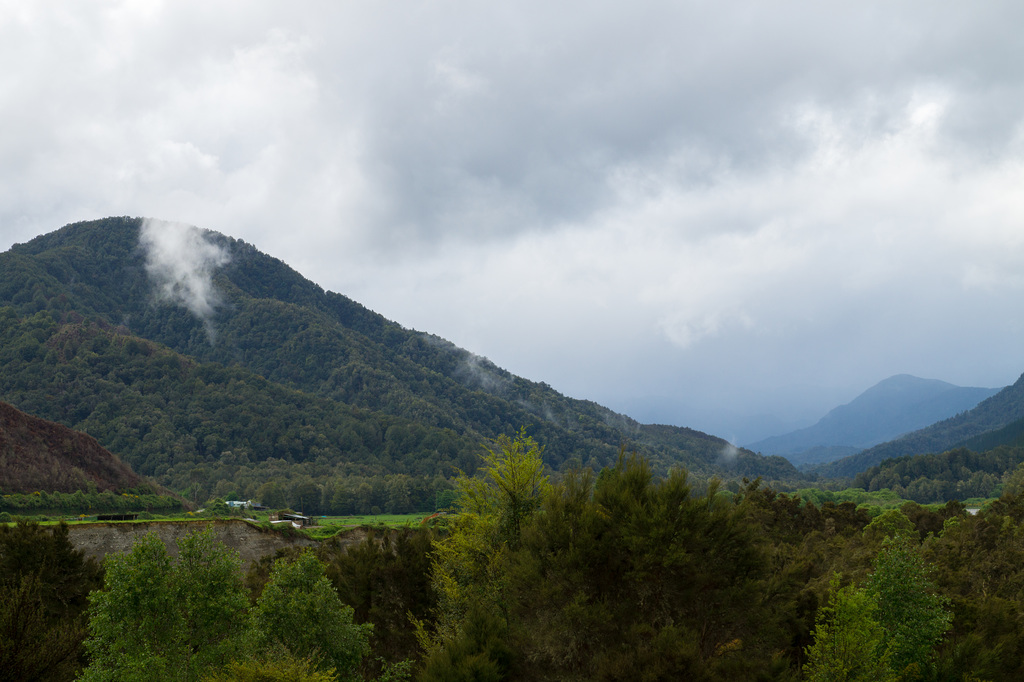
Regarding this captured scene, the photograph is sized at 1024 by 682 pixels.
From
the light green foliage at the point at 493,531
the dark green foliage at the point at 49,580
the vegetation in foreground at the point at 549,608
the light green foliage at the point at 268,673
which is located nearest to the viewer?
the light green foliage at the point at 268,673

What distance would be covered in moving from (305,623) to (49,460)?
→ 76.3 metres

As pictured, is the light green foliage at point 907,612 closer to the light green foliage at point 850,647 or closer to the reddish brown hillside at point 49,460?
the light green foliage at point 850,647

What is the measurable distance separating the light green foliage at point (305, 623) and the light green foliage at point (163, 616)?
1.48 meters

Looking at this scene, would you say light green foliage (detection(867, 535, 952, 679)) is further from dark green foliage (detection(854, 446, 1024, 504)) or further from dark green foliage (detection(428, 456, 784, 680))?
dark green foliage (detection(854, 446, 1024, 504))

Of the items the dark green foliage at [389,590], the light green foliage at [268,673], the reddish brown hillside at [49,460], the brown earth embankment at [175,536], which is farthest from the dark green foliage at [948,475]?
the light green foliage at [268,673]

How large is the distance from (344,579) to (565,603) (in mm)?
17222

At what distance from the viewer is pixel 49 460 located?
274ft

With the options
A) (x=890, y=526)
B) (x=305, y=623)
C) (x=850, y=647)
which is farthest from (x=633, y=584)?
(x=890, y=526)

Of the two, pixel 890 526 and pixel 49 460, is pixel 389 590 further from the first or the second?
pixel 49 460

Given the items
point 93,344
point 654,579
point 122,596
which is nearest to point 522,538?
point 654,579

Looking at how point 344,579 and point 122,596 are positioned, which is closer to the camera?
point 122,596

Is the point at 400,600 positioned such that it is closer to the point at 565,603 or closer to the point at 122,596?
the point at 565,603

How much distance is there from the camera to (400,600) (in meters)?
40.6

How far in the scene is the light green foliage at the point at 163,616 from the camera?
2127 cm
